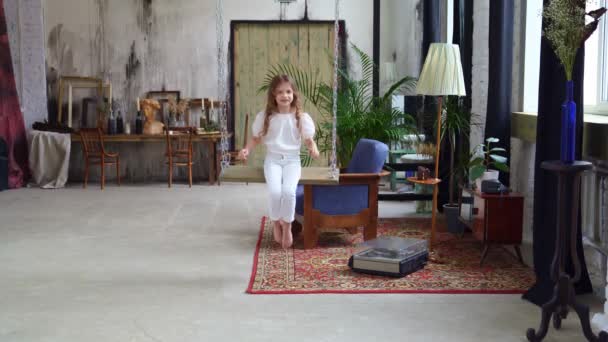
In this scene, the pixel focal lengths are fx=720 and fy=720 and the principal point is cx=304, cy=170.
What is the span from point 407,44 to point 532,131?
15.5 ft

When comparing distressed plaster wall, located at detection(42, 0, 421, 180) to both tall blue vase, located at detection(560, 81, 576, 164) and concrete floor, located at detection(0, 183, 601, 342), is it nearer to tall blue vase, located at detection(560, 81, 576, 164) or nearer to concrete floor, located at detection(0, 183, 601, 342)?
concrete floor, located at detection(0, 183, 601, 342)

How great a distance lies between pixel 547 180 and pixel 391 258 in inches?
49.5

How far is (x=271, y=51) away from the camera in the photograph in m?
10.3

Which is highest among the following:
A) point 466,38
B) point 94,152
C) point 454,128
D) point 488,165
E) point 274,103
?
point 466,38

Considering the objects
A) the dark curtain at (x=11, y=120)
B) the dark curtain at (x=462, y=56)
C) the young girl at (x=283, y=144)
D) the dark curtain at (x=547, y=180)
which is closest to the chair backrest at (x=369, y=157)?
the young girl at (x=283, y=144)

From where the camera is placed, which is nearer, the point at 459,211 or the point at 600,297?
the point at 600,297

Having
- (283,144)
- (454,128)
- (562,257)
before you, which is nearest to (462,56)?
(454,128)

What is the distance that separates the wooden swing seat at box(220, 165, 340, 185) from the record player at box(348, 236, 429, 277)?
56 centimetres

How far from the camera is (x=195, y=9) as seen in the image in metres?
10.2

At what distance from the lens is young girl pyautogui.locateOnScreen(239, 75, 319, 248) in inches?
207

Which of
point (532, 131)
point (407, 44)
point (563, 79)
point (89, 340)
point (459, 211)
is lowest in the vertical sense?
point (89, 340)

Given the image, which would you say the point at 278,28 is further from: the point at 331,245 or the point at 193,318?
the point at 193,318

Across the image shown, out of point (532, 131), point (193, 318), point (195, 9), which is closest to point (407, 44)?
point (195, 9)

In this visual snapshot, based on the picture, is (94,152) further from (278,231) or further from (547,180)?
(547,180)
